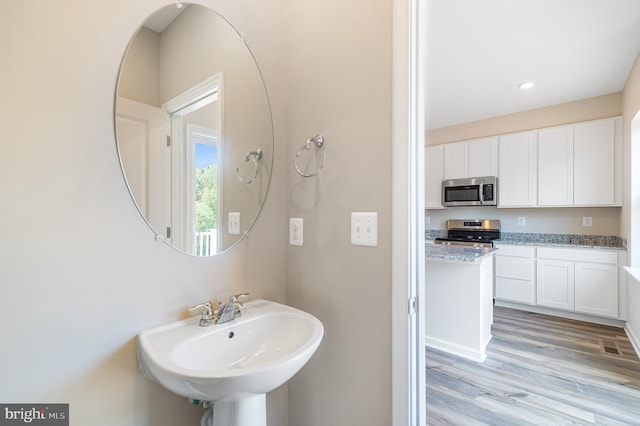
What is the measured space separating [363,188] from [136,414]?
41.7 inches

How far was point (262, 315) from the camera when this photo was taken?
→ 106cm

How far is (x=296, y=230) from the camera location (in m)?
1.29

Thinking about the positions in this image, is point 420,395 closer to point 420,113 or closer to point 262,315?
point 262,315

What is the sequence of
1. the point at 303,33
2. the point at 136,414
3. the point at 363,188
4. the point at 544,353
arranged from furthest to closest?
the point at 544,353
the point at 303,33
the point at 363,188
the point at 136,414

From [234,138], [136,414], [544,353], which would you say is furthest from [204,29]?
[544,353]

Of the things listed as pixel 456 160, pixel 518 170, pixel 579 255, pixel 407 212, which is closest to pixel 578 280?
pixel 579 255

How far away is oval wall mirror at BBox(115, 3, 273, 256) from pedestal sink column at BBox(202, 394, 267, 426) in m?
0.52

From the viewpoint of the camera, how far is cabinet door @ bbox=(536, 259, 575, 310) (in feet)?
10.9

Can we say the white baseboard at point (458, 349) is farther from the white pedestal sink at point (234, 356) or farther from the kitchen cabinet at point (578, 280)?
the white pedestal sink at point (234, 356)

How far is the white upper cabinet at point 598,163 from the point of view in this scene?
10.4 ft

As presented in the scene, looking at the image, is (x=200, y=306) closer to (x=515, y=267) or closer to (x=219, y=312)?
(x=219, y=312)

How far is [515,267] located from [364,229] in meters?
3.64

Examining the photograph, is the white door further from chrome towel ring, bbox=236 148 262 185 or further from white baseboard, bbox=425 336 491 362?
white baseboard, bbox=425 336 491 362

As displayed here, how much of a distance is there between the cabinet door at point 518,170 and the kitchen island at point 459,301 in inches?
67.9
